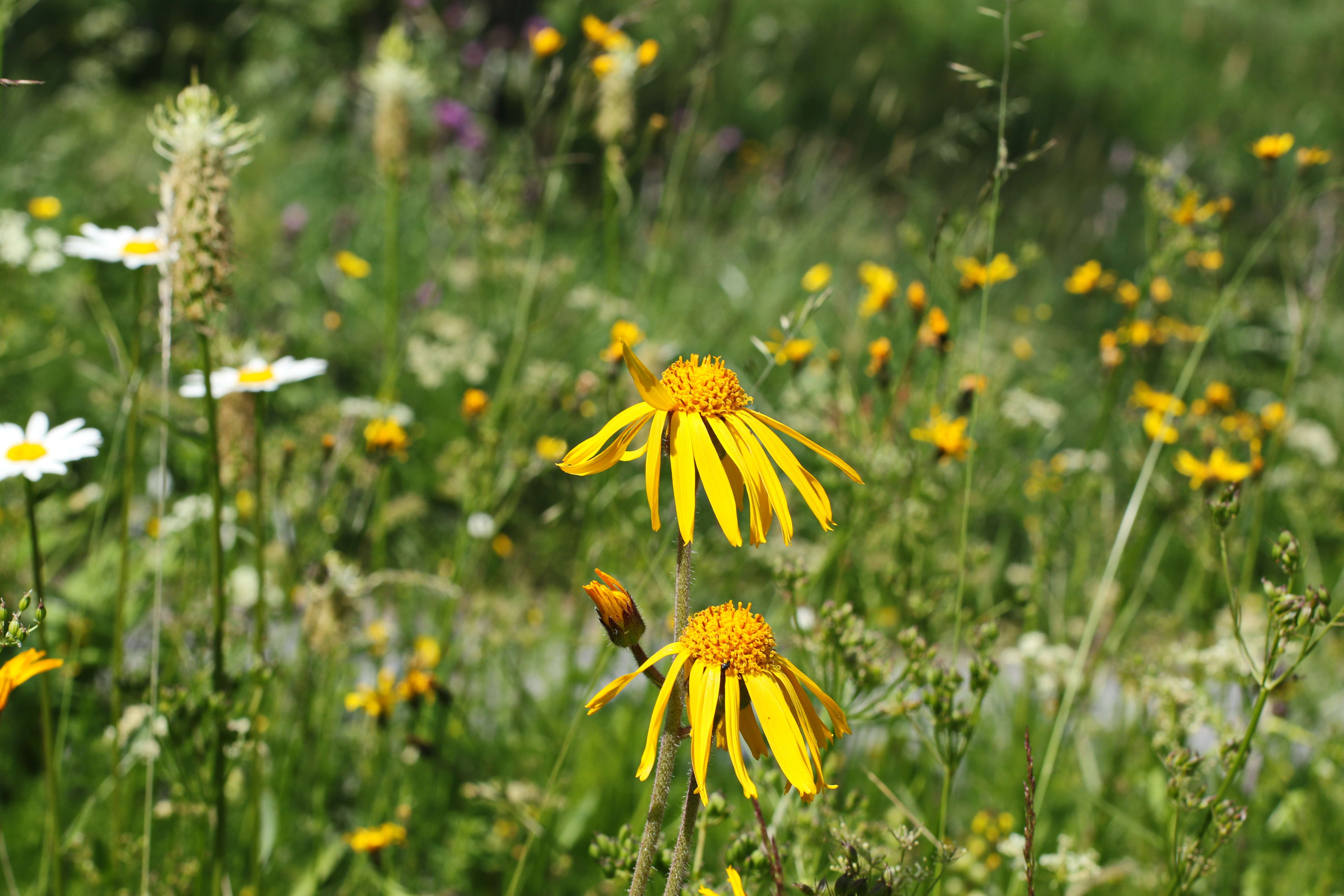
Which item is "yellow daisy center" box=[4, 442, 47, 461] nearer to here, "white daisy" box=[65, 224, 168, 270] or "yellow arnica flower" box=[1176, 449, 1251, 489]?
"white daisy" box=[65, 224, 168, 270]

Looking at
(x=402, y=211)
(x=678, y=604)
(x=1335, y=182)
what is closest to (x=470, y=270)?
A: (x=402, y=211)

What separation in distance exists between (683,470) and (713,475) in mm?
32

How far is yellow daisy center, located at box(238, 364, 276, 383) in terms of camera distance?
1.71 meters

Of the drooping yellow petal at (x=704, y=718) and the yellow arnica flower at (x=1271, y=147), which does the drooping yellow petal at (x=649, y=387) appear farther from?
the yellow arnica flower at (x=1271, y=147)

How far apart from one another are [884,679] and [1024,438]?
3496 mm

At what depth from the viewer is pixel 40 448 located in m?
1.44

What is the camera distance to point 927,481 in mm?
2369

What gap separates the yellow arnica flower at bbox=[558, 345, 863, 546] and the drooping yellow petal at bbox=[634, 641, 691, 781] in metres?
0.12

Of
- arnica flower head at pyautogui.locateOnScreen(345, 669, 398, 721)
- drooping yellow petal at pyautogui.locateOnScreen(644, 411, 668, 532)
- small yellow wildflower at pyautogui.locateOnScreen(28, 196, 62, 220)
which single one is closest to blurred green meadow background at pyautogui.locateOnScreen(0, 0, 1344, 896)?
arnica flower head at pyautogui.locateOnScreen(345, 669, 398, 721)

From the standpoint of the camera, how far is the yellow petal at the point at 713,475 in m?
0.91

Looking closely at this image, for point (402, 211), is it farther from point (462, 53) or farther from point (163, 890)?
point (163, 890)

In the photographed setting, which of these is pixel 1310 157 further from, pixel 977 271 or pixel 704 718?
pixel 704 718

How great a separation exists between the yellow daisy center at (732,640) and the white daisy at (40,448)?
0.96 m

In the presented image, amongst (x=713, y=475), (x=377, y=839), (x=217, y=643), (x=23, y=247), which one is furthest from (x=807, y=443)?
(x=23, y=247)
